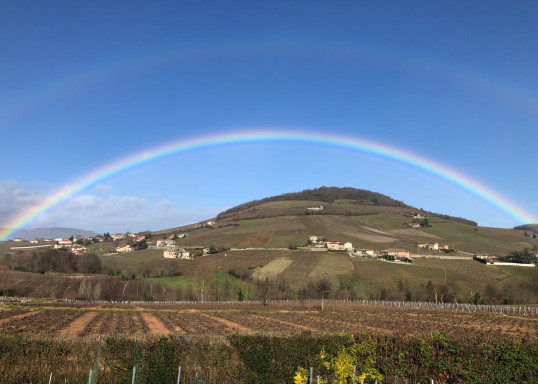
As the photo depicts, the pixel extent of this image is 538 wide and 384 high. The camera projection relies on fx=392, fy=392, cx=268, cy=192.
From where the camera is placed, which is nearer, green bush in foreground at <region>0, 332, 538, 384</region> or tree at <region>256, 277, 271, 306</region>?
green bush in foreground at <region>0, 332, 538, 384</region>

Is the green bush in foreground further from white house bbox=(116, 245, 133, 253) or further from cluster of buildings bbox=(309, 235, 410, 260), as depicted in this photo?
white house bbox=(116, 245, 133, 253)

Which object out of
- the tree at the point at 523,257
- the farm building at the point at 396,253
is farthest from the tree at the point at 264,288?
the tree at the point at 523,257

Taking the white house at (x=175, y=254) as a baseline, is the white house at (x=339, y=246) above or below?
above

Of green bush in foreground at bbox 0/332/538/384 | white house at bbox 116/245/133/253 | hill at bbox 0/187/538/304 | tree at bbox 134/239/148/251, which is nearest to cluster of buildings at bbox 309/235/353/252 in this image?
hill at bbox 0/187/538/304

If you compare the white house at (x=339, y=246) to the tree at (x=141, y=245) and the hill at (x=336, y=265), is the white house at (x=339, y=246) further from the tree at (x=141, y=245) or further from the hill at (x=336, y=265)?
the tree at (x=141, y=245)

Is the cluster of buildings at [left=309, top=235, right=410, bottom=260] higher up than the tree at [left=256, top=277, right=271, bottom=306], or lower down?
higher up

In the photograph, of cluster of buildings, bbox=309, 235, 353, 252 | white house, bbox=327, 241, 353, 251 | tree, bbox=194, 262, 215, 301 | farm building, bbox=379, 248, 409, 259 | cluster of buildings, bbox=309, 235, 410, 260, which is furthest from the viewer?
cluster of buildings, bbox=309, 235, 353, 252

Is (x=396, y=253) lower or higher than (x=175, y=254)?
higher

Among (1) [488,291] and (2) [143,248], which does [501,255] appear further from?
(2) [143,248]

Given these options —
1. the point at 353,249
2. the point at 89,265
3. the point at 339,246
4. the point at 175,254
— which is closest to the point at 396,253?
the point at 353,249

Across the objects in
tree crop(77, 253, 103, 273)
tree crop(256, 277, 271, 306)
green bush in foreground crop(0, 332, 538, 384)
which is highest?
green bush in foreground crop(0, 332, 538, 384)

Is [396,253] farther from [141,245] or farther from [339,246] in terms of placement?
[141,245]

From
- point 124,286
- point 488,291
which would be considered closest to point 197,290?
point 124,286

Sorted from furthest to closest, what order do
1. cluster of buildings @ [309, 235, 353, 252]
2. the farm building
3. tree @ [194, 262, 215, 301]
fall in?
1. cluster of buildings @ [309, 235, 353, 252]
2. the farm building
3. tree @ [194, 262, 215, 301]
